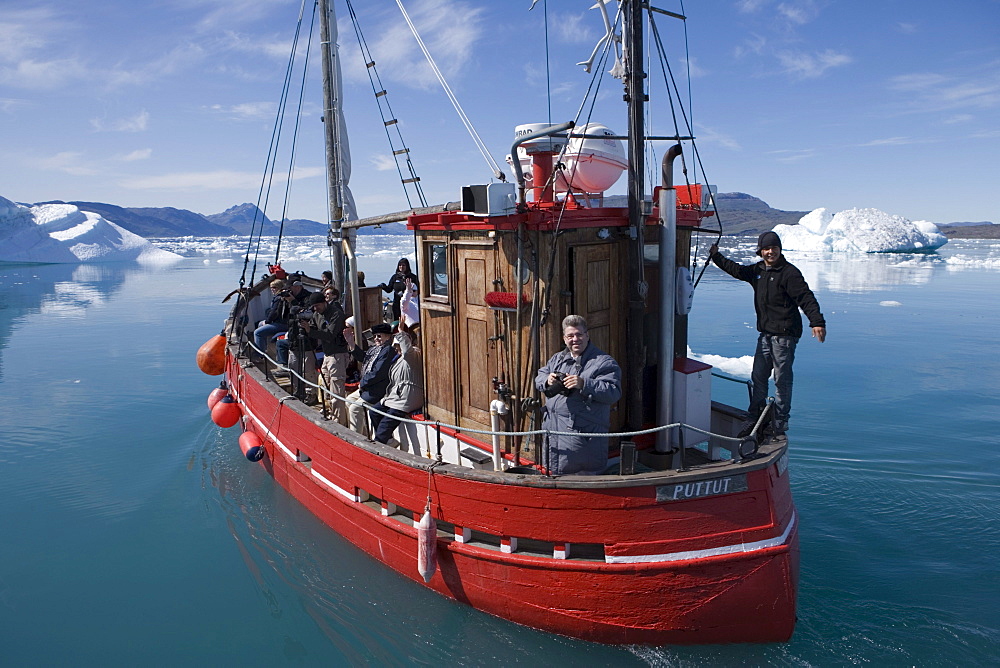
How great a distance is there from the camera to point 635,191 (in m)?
5.70

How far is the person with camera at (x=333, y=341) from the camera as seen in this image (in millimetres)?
8484

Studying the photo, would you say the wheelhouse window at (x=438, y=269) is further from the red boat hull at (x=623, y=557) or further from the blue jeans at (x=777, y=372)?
the blue jeans at (x=777, y=372)

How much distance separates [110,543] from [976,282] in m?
45.4

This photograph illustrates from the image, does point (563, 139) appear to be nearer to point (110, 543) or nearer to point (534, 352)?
point (534, 352)

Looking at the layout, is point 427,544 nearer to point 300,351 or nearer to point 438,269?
point 438,269

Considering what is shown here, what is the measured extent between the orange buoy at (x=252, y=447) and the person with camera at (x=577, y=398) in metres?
5.72

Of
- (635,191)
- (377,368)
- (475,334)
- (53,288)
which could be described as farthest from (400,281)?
(53,288)

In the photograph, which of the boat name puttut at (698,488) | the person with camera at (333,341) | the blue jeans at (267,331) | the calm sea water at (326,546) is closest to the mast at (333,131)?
the blue jeans at (267,331)

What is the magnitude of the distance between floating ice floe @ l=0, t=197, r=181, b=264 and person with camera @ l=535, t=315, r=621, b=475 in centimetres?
7841

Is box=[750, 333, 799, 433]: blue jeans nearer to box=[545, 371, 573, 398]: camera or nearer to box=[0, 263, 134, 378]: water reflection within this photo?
box=[545, 371, 573, 398]: camera

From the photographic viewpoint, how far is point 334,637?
666 cm

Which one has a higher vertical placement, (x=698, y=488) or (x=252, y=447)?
(x=698, y=488)

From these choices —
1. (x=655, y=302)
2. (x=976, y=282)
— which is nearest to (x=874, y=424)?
(x=655, y=302)

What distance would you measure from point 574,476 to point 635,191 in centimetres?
263
